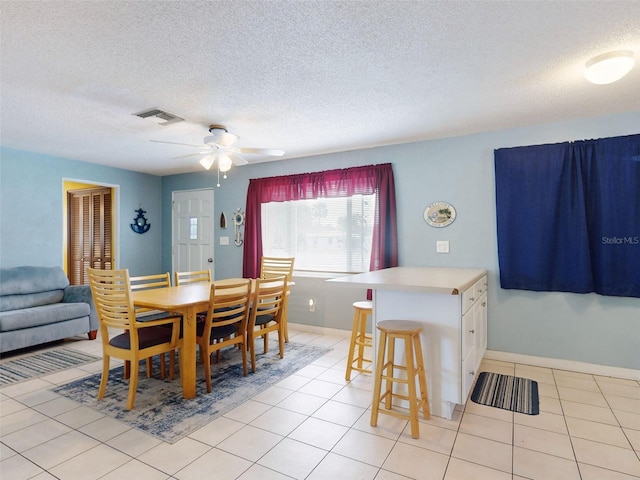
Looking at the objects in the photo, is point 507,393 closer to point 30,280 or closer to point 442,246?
point 442,246

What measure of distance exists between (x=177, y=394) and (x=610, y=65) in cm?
372

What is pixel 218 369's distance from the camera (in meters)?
3.32

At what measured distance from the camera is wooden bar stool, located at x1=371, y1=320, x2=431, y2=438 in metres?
2.21

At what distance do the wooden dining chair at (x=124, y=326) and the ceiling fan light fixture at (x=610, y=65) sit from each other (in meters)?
3.32

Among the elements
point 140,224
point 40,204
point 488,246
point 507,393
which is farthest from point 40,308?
point 488,246

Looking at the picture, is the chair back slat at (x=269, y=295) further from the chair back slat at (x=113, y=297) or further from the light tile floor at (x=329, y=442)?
the chair back slat at (x=113, y=297)

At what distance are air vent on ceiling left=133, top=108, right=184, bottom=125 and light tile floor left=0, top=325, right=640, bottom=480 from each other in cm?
237

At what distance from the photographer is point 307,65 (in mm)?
2240

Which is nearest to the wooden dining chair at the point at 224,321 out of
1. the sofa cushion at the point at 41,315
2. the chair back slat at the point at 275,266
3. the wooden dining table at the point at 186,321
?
the wooden dining table at the point at 186,321

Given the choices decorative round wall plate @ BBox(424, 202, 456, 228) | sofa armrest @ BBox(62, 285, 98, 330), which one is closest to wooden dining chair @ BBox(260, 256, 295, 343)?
decorative round wall plate @ BBox(424, 202, 456, 228)

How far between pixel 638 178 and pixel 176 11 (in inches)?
144

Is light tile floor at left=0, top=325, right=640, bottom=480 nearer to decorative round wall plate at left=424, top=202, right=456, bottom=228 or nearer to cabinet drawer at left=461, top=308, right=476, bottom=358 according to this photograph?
cabinet drawer at left=461, top=308, right=476, bottom=358

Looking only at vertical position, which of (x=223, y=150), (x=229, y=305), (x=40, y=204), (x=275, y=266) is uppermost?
(x=223, y=150)

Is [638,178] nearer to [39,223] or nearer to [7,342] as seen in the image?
[7,342]
